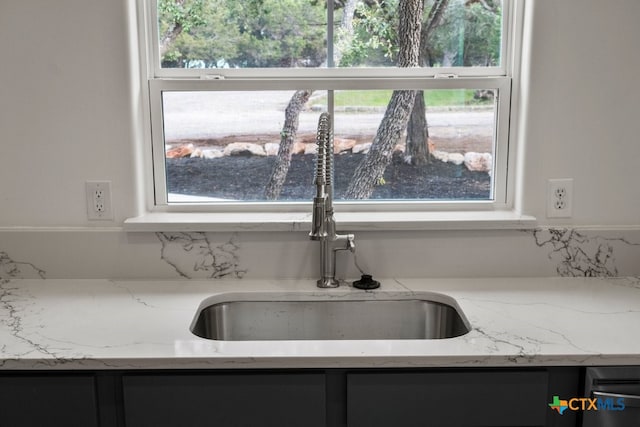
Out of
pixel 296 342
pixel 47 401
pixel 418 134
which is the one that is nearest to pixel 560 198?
pixel 418 134

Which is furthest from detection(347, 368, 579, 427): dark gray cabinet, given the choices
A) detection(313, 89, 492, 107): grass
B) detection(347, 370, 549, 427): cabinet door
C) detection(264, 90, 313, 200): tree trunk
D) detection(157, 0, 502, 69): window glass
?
detection(157, 0, 502, 69): window glass

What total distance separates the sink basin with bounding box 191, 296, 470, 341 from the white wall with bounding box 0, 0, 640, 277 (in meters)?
0.15

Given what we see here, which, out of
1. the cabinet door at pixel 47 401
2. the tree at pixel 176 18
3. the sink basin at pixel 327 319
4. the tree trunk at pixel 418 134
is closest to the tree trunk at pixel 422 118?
the tree trunk at pixel 418 134

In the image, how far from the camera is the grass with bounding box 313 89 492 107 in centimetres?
184

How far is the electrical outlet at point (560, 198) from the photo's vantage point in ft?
5.83

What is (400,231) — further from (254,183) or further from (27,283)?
(27,283)

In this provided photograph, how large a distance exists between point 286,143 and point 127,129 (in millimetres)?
486

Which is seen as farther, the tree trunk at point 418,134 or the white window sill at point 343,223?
the tree trunk at point 418,134

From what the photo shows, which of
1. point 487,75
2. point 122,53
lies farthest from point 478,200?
point 122,53

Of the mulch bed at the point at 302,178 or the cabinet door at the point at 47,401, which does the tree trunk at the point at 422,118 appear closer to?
the mulch bed at the point at 302,178

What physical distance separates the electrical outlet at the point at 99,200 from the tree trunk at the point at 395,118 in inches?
29.3

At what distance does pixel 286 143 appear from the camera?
187 centimetres

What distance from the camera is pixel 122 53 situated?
67.0 inches

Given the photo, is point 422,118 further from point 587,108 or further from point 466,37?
point 587,108
